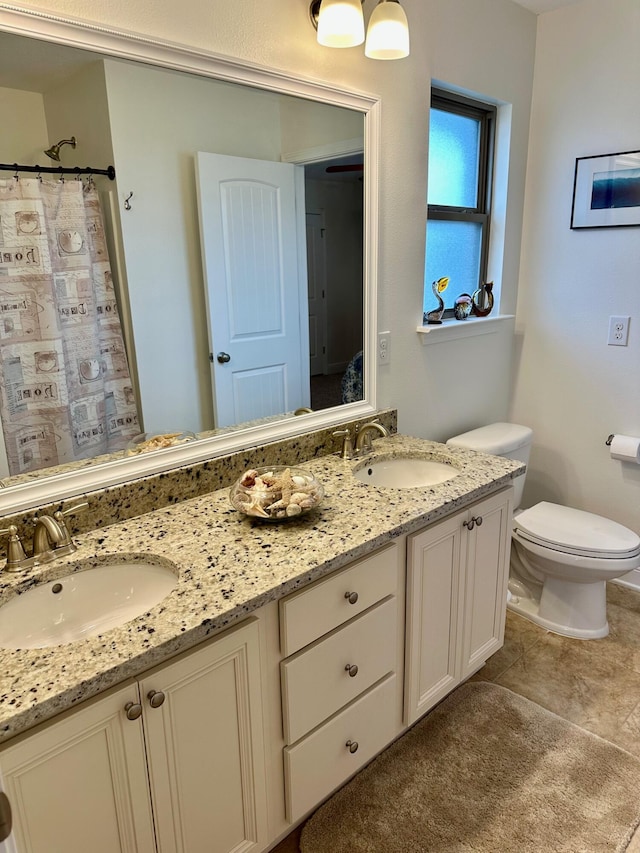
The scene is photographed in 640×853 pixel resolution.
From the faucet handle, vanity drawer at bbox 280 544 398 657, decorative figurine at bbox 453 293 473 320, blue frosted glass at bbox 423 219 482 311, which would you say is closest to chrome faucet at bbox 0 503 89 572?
the faucet handle

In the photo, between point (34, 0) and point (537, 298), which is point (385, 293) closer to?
point (537, 298)

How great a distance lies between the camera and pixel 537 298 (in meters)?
2.74

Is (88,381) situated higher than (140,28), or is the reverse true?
(140,28)

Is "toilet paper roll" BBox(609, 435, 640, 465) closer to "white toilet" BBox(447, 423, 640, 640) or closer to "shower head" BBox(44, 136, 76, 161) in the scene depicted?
"white toilet" BBox(447, 423, 640, 640)

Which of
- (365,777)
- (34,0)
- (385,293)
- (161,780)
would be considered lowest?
(365,777)

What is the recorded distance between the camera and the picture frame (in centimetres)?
237

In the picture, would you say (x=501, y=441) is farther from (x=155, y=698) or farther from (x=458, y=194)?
(x=155, y=698)

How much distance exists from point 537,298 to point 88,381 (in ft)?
6.85

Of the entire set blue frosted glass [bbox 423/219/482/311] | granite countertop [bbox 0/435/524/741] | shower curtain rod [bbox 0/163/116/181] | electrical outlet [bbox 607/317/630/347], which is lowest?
granite countertop [bbox 0/435/524/741]

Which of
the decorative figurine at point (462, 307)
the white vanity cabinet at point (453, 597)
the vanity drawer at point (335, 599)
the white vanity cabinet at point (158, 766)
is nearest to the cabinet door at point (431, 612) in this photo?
the white vanity cabinet at point (453, 597)

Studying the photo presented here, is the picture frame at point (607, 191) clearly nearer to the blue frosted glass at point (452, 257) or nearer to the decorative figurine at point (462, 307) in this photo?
the blue frosted glass at point (452, 257)

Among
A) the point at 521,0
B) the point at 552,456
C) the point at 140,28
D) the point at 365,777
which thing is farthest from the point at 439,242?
the point at 365,777

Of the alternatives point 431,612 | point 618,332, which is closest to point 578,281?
point 618,332

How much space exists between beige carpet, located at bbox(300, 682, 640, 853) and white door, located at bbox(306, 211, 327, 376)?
4.09ft
